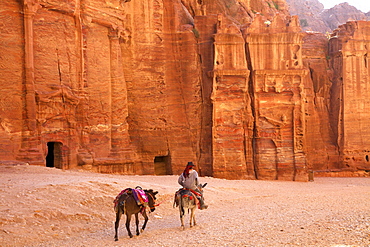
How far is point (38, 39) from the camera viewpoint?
61.3 feet

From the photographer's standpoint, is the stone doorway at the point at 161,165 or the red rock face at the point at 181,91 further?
the stone doorway at the point at 161,165

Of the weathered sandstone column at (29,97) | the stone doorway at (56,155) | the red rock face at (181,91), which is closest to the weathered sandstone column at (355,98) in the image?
the red rock face at (181,91)

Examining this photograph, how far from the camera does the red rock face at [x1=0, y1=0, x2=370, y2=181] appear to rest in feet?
65.0

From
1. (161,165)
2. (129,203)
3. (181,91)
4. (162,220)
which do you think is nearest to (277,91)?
(181,91)

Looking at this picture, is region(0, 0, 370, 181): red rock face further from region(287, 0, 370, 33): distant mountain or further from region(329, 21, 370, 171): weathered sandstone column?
region(287, 0, 370, 33): distant mountain

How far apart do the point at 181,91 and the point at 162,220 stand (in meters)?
14.4

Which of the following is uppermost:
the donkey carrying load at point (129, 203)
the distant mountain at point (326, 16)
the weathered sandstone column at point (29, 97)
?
the distant mountain at point (326, 16)

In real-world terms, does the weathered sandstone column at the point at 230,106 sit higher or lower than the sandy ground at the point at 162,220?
higher

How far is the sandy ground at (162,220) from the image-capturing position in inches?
330

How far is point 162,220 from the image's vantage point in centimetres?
1145

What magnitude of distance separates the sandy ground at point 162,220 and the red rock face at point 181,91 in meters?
7.71

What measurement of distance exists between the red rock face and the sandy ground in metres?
7.71

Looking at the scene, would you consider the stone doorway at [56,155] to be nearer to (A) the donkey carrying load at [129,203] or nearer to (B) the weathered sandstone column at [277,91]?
(A) the donkey carrying load at [129,203]

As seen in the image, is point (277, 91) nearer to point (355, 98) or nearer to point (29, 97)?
point (355, 98)
